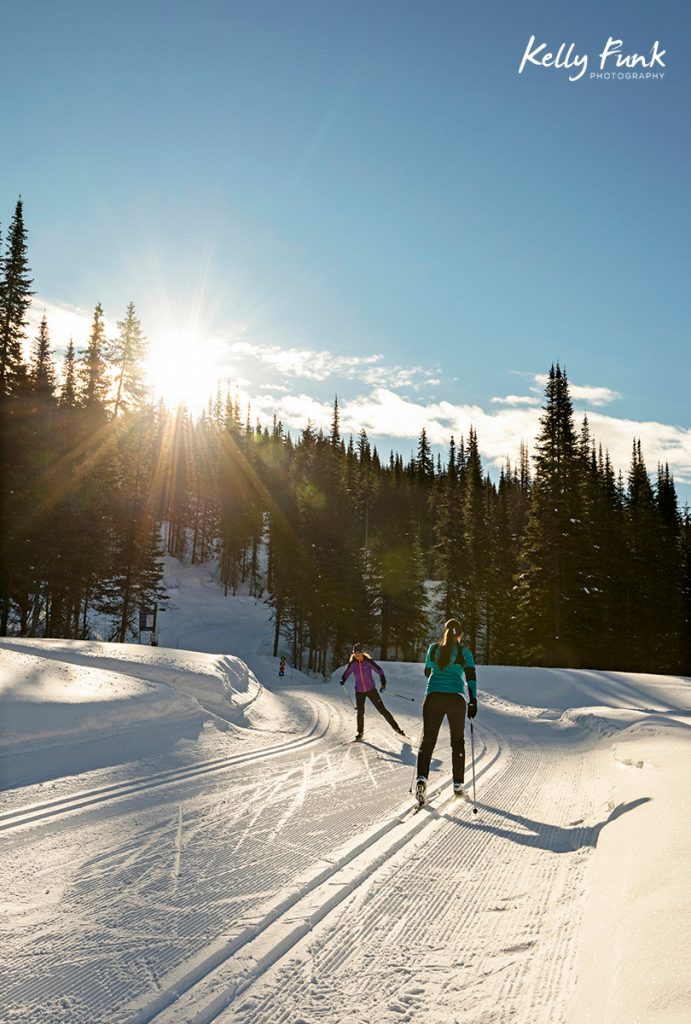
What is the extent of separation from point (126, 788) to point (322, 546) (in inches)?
1661

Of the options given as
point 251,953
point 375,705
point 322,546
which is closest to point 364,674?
point 375,705

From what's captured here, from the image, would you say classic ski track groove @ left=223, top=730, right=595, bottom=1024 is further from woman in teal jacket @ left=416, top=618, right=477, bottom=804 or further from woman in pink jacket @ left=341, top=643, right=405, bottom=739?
woman in pink jacket @ left=341, top=643, right=405, bottom=739

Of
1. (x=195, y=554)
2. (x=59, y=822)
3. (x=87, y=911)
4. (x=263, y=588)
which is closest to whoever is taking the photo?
(x=87, y=911)

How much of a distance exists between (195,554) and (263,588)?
11.5 m

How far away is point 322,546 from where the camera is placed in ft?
164

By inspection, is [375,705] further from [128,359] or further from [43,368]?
[43,368]

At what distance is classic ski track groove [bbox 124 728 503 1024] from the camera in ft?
10.4

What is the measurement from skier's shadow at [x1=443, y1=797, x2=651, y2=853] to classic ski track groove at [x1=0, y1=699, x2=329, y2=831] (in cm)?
367

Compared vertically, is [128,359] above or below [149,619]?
above

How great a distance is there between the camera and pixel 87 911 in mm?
4324

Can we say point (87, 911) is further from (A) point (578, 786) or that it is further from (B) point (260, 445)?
(B) point (260, 445)

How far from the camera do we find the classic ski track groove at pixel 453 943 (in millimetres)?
3281

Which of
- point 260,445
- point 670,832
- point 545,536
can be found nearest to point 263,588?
point 260,445

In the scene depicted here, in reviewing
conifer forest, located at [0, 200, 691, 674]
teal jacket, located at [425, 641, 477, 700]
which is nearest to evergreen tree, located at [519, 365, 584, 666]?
conifer forest, located at [0, 200, 691, 674]
